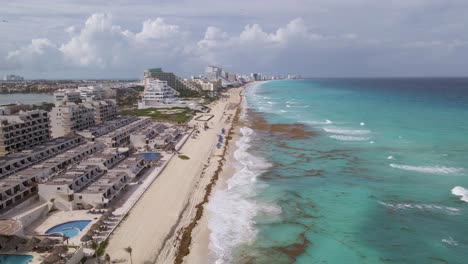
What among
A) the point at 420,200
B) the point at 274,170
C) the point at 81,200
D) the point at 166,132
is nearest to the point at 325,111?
the point at 166,132

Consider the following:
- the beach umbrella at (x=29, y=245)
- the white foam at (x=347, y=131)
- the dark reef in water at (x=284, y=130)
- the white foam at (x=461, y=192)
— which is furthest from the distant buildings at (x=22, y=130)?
the white foam at (x=461, y=192)

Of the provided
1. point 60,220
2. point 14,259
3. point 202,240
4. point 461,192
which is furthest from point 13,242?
point 461,192

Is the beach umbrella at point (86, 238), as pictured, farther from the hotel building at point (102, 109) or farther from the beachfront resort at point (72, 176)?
the hotel building at point (102, 109)

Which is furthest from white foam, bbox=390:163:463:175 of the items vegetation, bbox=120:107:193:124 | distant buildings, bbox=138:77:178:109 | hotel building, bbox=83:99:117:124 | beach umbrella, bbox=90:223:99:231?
distant buildings, bbox=138:77:178:109

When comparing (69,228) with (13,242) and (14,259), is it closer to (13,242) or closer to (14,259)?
(13,242)

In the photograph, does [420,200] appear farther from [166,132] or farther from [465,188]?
[166,132]

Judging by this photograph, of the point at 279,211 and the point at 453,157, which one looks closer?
the point at 279,211
